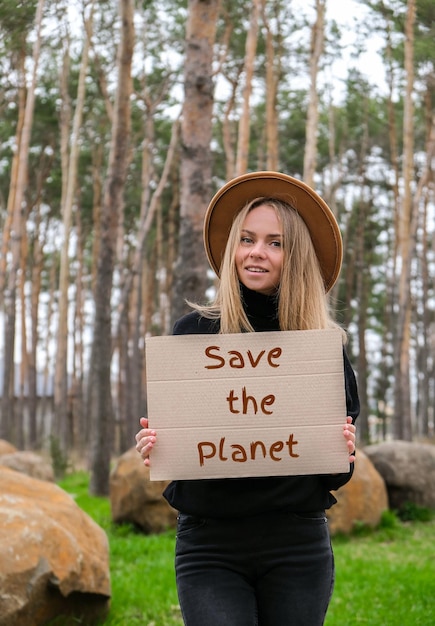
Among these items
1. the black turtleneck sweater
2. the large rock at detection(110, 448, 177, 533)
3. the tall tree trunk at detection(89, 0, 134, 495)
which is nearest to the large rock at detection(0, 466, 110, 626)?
the black turtleneck sweater

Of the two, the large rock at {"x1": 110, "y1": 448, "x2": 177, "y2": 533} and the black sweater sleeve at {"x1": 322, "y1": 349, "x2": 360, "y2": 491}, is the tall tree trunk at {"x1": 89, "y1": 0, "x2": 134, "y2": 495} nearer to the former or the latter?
the large rock at {"x1": 110, "y1": 448, "x2": 177, "y2": 533}

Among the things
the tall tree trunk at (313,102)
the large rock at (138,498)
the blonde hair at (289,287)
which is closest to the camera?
→ the blonde hair at (289,287)

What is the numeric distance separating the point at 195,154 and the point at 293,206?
6.17 m

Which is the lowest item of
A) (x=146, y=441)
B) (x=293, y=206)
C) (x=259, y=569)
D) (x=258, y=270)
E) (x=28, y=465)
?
(x=28, y=465)

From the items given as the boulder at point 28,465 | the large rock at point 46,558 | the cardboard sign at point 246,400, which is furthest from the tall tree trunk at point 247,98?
the cardboard sign at point 246,400

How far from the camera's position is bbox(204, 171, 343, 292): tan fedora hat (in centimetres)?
256

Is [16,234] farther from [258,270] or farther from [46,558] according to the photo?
[258,270]

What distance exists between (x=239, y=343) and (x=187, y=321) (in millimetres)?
213

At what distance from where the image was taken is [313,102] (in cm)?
1766

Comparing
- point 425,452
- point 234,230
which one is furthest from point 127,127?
point 234,230

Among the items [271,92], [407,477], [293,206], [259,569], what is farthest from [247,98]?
[259,569]

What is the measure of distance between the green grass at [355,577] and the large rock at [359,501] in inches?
5.0

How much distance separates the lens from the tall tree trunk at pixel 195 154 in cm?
838

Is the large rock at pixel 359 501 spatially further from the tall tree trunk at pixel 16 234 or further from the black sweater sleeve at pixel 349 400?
the tall tree trunk at pixel 16 234
